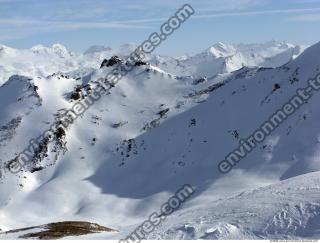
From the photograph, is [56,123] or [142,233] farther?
[56,123]

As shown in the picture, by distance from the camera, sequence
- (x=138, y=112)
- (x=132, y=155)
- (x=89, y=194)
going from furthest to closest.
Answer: (x=138, y=112) → (x=132, y=155) → (x=89, y=194)

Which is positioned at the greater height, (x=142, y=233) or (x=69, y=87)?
(x=69, y=87)

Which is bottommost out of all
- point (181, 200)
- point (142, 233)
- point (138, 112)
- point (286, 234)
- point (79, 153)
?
point (286, 234)

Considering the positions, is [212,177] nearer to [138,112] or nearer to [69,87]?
[138,112]

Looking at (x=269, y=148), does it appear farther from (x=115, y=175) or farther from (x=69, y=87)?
(x=69, y=87)

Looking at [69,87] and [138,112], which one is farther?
[69,87]

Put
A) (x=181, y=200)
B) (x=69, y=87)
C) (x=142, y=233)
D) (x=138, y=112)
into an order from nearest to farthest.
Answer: (x=142, y=233) < (x=181, y=200) < (x=138, y=112) < (x=69, y=87)

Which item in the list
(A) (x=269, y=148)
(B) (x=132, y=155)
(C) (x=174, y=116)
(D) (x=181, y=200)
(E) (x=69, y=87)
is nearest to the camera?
(D) (x=181, y=200)

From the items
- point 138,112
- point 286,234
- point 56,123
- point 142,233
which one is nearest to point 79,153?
point 56,123

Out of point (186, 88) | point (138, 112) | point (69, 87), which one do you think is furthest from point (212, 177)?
point (69, 87)
